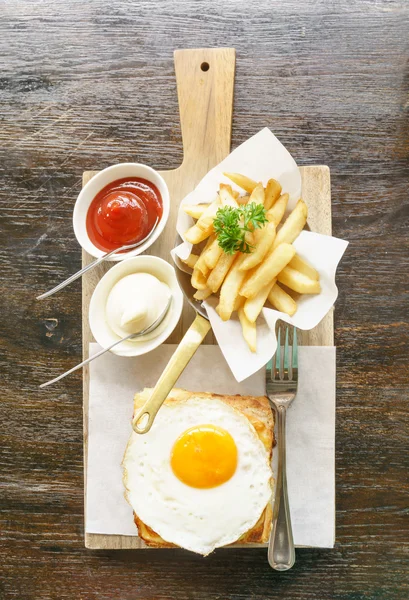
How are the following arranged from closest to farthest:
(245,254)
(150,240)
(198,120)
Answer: (245,254) < (150,240) < (198,120)

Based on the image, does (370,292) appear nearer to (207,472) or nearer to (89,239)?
(207,472)

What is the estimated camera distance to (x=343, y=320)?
2592mm

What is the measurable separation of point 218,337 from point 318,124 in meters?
1.17

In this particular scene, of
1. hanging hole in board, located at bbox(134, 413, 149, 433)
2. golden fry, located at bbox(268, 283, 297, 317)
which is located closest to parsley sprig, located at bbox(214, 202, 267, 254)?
golden fry, located at bbox(268, 283, 297, 317)

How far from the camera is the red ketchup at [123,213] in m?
2.34

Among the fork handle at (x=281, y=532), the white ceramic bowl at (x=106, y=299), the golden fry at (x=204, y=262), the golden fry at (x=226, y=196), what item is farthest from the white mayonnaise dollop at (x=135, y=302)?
the fork handle at (x=281, y=532)

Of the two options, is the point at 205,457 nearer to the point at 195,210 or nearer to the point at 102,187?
the point at 195,210

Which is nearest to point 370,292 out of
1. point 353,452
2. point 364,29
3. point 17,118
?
point 353,452

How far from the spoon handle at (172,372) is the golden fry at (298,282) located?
0.38 meters

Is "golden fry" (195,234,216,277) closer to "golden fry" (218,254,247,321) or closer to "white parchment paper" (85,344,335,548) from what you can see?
"golden fry" (218,254,247,321)

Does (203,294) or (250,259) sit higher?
(250,259)

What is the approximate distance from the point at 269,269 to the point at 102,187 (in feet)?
2.83

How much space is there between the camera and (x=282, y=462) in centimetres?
237

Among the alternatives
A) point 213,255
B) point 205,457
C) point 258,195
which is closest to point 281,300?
point 213,255
